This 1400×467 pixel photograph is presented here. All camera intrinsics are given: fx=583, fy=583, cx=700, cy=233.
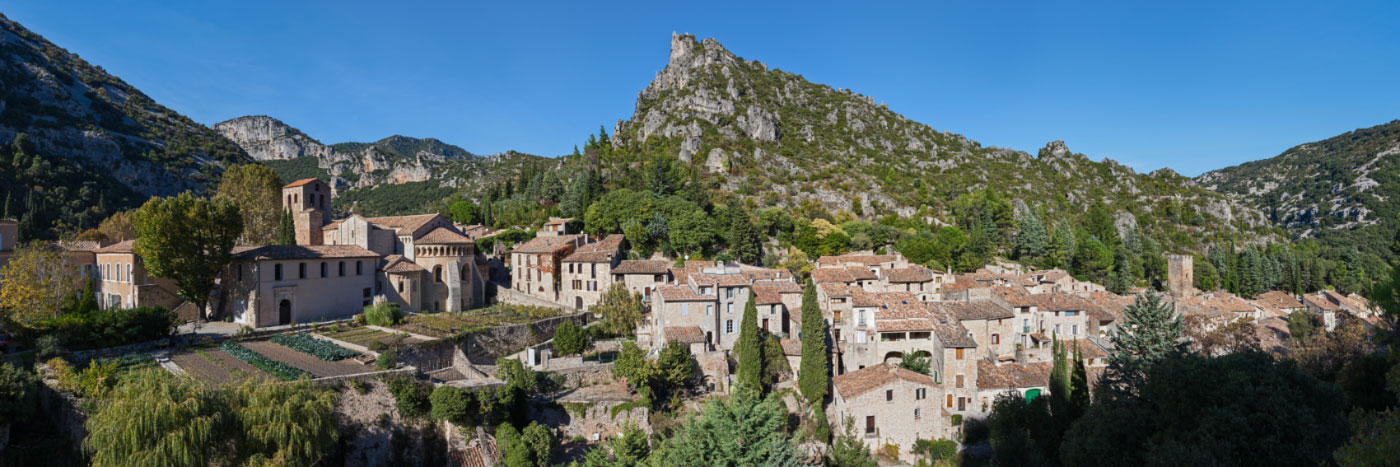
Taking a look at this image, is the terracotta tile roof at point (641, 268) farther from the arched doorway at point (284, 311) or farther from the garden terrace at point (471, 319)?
the arched doorway at point (284, 311)

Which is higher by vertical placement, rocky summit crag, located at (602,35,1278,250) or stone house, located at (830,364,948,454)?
rocky summit crag, located at (602,35,1278,250)

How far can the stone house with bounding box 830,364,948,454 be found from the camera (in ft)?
94.3

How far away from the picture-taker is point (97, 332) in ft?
80.4

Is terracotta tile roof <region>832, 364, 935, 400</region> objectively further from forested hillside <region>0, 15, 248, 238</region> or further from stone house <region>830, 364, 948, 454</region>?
forested hillside <region>0, 15, 248, 238</region>

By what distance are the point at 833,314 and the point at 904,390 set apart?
840 centimetres

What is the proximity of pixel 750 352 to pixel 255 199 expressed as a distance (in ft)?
133

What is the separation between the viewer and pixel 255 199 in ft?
147

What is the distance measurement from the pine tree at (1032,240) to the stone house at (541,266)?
2204 inches

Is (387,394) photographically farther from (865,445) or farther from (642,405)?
(865,445)

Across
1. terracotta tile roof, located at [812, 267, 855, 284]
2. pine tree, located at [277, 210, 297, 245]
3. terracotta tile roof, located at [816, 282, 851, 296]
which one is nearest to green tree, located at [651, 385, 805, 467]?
terracotta tile roof, located at [816, 282, 851, 296]

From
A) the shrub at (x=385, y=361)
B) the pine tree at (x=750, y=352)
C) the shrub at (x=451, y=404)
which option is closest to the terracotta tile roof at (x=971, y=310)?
the pine tree at (x=750, y=352)

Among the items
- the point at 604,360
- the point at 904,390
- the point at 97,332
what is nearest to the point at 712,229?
the point at 604,360

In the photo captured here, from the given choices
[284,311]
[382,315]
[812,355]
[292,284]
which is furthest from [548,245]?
[812,355]

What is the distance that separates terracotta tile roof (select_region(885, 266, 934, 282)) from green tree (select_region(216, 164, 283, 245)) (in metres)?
48.0
